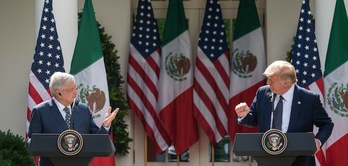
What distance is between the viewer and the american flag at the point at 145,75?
10.5 metres

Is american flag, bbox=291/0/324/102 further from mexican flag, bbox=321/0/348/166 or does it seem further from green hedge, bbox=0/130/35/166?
green hedge, bbox=0/130/35/166

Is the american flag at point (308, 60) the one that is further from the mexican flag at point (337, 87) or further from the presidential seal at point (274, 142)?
the presidential seal at point (274, 142)

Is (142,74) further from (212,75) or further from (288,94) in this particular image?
(288,94)

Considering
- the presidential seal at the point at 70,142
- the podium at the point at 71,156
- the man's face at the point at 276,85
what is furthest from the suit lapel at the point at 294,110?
the presidential seal at the point at 70,142

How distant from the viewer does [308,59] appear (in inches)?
346

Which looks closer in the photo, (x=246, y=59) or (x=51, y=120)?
(x=51, y=120)

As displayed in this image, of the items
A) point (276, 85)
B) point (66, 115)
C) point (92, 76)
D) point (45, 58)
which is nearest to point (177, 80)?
point (92, 76)

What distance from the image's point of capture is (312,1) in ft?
33.9

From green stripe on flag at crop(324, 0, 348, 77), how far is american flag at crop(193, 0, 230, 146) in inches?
80.0

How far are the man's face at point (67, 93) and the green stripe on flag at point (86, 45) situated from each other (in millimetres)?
3186

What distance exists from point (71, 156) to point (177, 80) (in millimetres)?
5208

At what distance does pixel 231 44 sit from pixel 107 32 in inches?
65.1

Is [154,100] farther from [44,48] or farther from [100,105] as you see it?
[44,48]

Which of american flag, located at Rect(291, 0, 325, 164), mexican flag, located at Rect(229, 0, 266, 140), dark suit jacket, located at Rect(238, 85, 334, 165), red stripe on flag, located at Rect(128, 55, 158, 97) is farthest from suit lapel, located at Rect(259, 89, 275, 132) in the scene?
red stripe on flag, located at Rect(128, 55, 158, 97)
